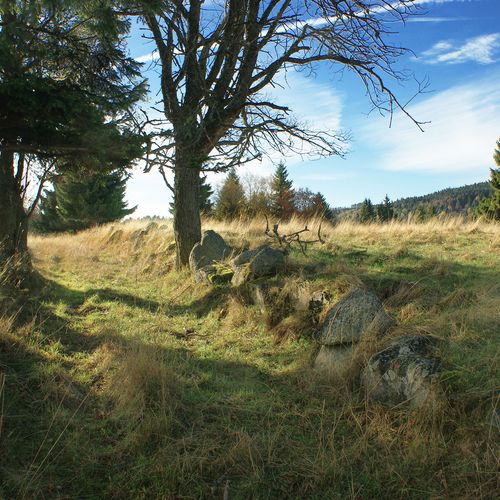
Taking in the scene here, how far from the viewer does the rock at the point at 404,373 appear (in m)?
3.12

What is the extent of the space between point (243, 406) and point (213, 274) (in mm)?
3992

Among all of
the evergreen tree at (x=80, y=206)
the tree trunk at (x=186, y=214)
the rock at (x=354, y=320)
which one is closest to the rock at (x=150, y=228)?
the tree trunk at (x=186, y=214)

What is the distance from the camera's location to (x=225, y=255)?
827cm

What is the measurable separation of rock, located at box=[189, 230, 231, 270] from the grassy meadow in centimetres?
200

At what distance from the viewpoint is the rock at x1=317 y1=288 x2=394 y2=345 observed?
4047 millimetres

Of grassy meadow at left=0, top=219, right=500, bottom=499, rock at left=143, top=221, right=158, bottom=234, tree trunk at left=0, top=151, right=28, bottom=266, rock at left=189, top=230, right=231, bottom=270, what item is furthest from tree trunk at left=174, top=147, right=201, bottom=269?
rock at left=143, top=221, right=158, bottom=234

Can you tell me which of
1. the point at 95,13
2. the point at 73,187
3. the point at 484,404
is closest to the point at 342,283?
the point at 484,404

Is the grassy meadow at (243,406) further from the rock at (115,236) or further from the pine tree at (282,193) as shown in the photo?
the pine tree at (282,193)

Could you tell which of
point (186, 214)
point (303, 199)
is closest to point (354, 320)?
point (186, 214)

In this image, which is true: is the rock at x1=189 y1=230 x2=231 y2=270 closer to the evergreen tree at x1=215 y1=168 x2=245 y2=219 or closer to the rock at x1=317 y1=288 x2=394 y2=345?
the rock at x1=317 y1=288 x2=394 y2=345

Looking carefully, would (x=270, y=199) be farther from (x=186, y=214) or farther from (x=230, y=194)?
(x=186, y=214)

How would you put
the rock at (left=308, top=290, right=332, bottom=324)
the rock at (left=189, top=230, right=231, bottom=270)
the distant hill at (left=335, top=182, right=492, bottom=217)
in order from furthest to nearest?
the distant hill at (left=335, top=182, right=492, bottom=217) → the rock at (left=189, top=230, right=231, bottom=270) → the rock at (left=308, top=290, right=332, bottom=324)

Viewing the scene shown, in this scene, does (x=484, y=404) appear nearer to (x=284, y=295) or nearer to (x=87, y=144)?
(x=284, y=295)

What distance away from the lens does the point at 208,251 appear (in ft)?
27.3
